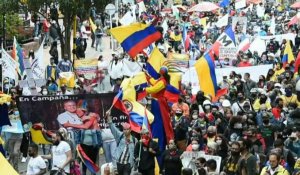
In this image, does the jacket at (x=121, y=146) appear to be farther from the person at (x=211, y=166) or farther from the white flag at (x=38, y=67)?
the white flag at (x=38, y=67)

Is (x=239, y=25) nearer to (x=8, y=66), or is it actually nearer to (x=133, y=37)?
(x=8, y=66)

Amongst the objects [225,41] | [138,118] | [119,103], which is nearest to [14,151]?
[119,103]

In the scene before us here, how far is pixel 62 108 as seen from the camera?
1582 cm

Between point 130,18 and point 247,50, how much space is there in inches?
236

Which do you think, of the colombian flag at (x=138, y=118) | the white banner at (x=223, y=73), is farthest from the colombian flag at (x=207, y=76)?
the colombian flag at (x=138, y=118)

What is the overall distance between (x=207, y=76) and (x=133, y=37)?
1.65 meters

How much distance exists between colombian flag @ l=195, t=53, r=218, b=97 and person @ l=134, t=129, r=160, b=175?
524cm

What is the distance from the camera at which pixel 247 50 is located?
28.2m

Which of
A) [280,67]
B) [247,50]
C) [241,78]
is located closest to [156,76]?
[241,78]

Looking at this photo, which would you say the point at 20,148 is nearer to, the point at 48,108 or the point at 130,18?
the point at 48,108

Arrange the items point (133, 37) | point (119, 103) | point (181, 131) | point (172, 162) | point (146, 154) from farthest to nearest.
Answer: point (133, 37), point (119, 103), point (181, 131), point (146, 154), point (172, 162)

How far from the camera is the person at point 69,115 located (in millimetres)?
15547

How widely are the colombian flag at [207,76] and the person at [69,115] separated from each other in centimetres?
468

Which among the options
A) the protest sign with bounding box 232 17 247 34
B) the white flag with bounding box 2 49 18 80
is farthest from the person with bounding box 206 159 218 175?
the protest sign with bounding box 232 17 247 34
